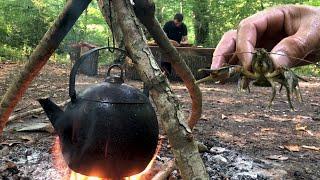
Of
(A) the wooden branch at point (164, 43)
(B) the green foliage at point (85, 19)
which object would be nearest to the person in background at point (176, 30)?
(B) the green foliage at point (85, 19)

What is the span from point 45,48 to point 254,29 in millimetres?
1557

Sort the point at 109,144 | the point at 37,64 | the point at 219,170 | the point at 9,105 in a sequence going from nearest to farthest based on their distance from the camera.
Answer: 1. the point at 109,144
2. the point at 37,64
3. the point at 9,105
4. the point at 219,170

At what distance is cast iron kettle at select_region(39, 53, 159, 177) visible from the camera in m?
2.64

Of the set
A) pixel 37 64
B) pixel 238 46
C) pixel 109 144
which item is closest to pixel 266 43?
pixel 238 46

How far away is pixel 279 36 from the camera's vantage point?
2758mm

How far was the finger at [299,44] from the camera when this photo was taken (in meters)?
2.09

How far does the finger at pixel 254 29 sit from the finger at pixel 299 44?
0.49 ft

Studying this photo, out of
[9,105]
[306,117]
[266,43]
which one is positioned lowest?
[306,117]

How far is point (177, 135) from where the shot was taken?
6.70ft

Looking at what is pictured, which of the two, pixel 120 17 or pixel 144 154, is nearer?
pixel 120 17

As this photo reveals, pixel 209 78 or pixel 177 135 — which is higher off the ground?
pixel 209 78

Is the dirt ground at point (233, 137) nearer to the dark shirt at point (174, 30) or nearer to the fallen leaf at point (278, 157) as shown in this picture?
the fallen leaf at point (278, 157)

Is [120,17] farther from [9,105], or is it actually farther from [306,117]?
[306,117]

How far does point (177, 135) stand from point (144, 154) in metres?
0.81
